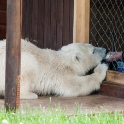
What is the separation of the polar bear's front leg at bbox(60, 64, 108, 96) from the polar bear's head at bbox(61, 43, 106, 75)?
0.18 m

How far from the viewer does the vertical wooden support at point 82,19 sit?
6391mm

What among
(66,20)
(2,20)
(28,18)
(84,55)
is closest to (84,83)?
(84,55)

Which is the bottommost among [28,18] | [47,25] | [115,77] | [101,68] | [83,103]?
[83,103]

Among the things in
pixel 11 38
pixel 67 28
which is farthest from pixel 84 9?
pixel 11 38

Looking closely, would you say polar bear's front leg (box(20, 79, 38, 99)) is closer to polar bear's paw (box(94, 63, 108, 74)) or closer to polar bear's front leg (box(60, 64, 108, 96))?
polar bear's front leg (box(60, 64, 108, 96))

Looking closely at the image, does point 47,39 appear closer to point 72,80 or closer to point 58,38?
point 58,38

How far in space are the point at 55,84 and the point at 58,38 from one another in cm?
119

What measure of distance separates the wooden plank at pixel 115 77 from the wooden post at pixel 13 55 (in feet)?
6.63

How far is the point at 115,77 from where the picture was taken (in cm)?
591

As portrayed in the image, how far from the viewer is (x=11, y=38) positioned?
4.21m

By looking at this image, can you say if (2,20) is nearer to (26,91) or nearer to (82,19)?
(82,19)

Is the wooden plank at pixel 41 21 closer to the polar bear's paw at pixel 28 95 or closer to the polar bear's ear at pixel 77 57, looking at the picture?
the polar bear's ear at pixel 77 57

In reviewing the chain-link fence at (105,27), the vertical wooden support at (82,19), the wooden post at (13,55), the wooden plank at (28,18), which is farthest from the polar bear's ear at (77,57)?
the chain-link fence at (105,27)

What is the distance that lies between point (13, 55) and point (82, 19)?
2.40 meters
